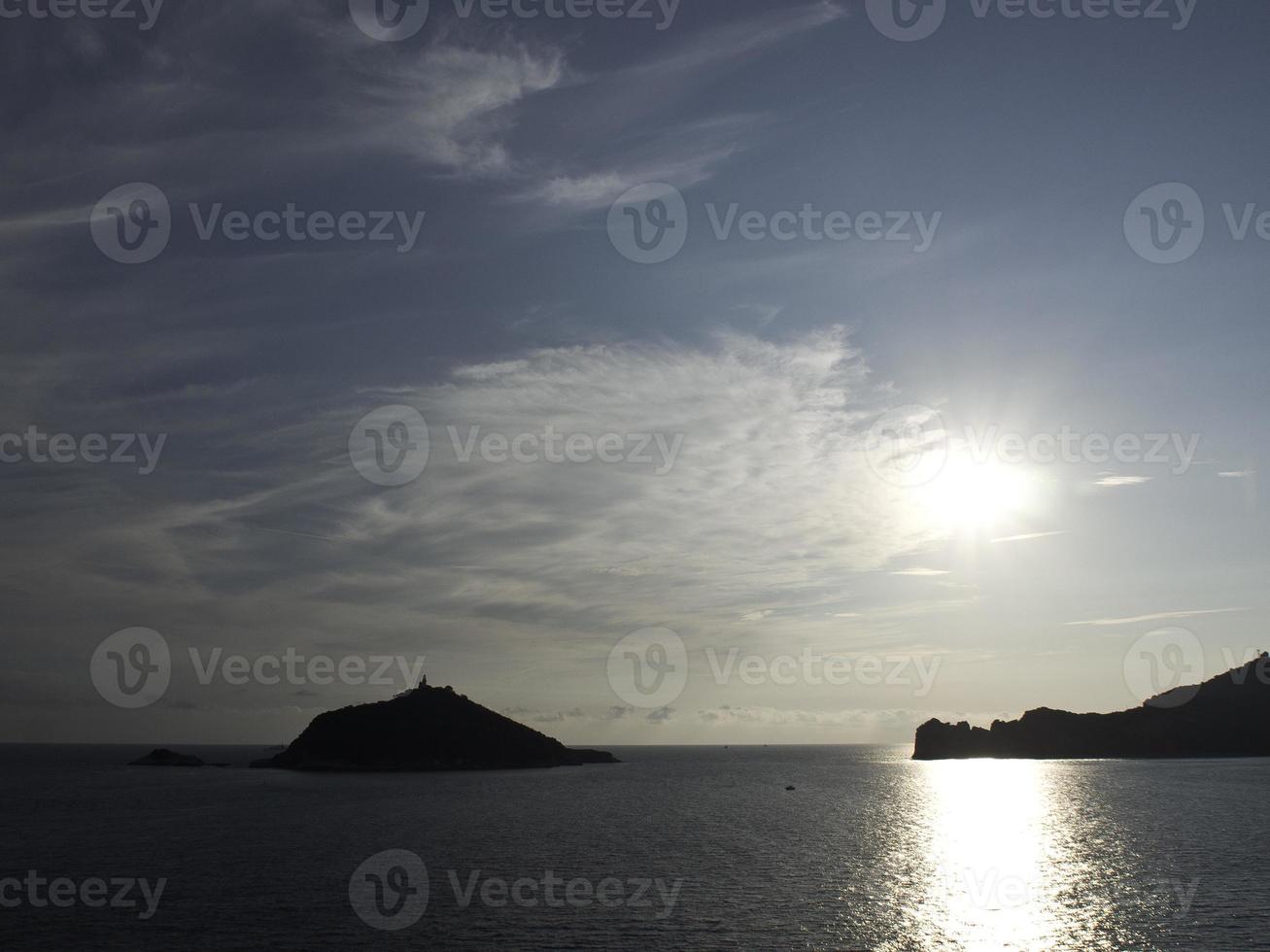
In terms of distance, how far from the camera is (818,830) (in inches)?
4146

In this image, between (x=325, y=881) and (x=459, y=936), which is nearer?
(x=459, y=936)

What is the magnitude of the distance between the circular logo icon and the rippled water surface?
2.61ft

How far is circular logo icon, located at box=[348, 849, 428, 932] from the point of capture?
55281 millimetres

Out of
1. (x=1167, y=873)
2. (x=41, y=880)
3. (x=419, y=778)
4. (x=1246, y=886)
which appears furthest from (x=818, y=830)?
(x=419, y=778)

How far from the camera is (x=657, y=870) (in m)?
73.2

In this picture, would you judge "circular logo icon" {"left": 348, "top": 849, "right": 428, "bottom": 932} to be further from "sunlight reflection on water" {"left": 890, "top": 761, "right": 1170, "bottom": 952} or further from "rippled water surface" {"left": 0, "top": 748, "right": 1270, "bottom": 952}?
"sunlight reflection on water" {"left": 890, "top": 761, "right": 1170, "bottom": 952}

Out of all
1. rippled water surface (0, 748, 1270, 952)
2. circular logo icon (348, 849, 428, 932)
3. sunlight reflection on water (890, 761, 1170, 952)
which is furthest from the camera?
circular logo icon (348, 849, 428, 932)

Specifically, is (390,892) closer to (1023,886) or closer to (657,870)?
(657,870)

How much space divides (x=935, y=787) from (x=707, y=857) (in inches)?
5182

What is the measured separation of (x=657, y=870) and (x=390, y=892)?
76.5 ft

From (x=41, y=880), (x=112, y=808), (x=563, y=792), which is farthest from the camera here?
Answer: (x=563, y=792)

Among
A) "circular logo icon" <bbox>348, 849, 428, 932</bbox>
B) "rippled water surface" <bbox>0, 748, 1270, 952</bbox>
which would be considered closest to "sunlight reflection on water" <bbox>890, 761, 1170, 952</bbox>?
"rippled water surface" <bbox>0, 748, 1270, 952</bbox>

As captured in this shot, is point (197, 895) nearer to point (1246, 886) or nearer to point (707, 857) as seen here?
point (707, 857)

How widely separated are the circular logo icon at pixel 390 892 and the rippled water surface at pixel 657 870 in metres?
0.80
